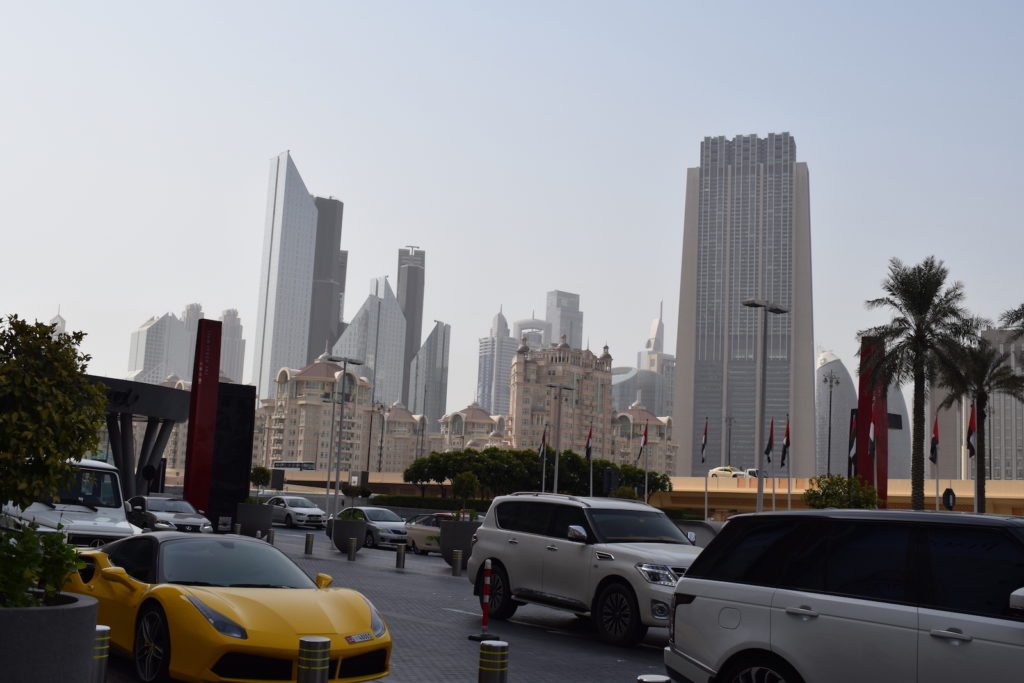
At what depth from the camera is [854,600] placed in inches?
268

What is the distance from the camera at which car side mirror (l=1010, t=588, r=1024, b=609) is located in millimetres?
5742

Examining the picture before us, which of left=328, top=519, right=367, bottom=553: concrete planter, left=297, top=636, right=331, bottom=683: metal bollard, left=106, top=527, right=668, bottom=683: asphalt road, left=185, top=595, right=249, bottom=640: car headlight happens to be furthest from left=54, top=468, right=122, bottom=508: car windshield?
left=328, top=519, right=367, bottom=553: concrete planter

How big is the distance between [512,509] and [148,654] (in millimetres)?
7310

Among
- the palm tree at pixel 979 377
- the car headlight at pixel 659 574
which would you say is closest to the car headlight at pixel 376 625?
the car headlight at pixel 659 574

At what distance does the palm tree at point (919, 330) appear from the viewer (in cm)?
3753

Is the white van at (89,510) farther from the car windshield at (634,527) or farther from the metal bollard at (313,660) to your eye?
the metal bollard at (313,660)

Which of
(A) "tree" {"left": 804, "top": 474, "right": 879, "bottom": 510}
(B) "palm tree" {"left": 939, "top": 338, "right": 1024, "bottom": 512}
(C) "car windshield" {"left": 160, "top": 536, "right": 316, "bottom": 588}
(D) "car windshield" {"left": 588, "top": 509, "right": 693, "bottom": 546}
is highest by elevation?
(B) "palm tree" {"left": 939, "top": 338, "right": 1024, "bottom": 512}

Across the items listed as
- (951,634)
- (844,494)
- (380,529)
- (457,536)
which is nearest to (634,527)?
(951,634)

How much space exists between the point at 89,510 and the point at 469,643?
6.96 m

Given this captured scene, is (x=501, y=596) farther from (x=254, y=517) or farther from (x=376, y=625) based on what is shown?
(x=254, y=517)

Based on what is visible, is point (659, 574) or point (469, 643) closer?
point (469, 643)

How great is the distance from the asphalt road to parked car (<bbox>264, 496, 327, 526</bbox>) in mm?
27748

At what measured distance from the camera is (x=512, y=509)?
15.4 meters

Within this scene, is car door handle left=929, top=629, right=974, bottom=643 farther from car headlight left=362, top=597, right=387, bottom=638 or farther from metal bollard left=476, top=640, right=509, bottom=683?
car headlight left=362, top=597, right=387, bottom=638
